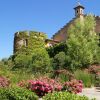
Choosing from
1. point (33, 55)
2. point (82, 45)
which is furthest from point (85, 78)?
point (33, 55)

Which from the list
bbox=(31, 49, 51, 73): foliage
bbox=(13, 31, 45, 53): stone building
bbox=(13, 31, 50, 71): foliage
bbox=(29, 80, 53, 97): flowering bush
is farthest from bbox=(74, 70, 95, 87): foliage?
bbox=(13, 31, 45, 53): stone building


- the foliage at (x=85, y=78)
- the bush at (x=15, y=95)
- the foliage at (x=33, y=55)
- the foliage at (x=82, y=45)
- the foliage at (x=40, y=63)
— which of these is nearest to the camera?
the bush at (x=15, y=95)

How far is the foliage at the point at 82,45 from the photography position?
125 feet

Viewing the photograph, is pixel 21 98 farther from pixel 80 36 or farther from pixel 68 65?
pixel 80 36

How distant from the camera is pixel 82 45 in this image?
39.5 metres

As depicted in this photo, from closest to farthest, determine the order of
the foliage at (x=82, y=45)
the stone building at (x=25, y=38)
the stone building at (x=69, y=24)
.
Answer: the foliage at (x=82, y=45)
the stone building at (x=25, y=38)
the stone building at (x=69, y=24)

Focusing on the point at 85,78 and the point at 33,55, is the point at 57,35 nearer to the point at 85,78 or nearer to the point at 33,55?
the point at 33,55

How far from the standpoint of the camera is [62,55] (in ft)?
130

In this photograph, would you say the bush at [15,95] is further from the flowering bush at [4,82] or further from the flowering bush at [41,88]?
the flowering bush at [4,82]

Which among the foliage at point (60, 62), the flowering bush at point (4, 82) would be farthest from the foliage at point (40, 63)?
the flowering bush at point (4, 82)

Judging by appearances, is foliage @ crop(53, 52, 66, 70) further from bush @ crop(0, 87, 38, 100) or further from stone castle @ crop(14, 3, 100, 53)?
bush @ crop(0, 87, 38, 100)

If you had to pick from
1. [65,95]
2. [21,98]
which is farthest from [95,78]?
Result: [65,95]

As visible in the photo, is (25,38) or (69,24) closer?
(25,38)

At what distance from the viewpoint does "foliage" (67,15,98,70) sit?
38250 millimetres
